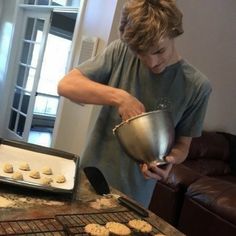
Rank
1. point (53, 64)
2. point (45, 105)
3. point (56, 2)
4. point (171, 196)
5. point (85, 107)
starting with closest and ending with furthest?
point (171, 196) < point (85, 107) < point (56, 2) < point (53, 64) < point (45, 105)

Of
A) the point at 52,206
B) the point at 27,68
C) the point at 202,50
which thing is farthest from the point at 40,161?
the point at 27,68

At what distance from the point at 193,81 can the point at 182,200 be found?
60.1 inches

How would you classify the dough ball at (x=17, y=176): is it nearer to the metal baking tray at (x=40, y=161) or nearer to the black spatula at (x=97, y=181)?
the metal baking tray at (x=40, y=161)

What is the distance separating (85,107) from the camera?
9.94ft

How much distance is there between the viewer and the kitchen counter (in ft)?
2.79

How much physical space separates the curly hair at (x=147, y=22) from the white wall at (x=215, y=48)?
2402 mm

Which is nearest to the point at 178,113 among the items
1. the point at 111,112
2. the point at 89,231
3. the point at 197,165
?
the point at 111,112

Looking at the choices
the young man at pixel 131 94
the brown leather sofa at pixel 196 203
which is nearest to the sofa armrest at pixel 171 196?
the brown leather sofa at pixel 196 203

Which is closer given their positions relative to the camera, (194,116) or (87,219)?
(87,219)

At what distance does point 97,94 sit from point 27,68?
358cm

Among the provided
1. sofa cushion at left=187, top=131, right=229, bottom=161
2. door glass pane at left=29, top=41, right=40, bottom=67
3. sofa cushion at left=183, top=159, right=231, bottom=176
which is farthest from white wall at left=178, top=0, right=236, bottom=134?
door glass pane at left=29, top=41, right=40, bottom=67

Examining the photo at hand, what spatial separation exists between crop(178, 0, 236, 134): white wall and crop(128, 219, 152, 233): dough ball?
2745 millimetres

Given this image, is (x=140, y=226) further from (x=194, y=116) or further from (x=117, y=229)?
(x=194, y=116)

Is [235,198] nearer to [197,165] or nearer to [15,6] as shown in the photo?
[197,165]
